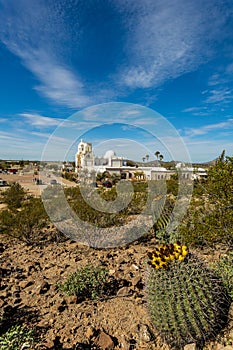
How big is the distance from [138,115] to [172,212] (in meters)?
3.48

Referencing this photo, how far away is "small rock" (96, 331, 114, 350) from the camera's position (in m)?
2.41

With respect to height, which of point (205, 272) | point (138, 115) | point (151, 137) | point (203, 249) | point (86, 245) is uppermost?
point (138, 115)

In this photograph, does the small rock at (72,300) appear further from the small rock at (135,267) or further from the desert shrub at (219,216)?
the desert shrub at (219,216)

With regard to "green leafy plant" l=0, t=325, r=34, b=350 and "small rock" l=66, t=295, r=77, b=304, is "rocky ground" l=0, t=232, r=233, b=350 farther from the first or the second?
"green leafy plant" l=0, t=325, r=34, b=350

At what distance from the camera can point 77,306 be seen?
316 cm

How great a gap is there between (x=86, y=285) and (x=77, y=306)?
0.95 feet

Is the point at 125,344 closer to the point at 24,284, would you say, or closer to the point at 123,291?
the point at 123,291

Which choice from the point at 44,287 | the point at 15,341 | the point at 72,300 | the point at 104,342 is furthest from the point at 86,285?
the point at 15,341

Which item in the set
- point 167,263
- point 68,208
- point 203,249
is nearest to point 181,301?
point 167,263

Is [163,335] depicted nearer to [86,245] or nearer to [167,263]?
A: [167,263]

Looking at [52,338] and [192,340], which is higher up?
[192,340]

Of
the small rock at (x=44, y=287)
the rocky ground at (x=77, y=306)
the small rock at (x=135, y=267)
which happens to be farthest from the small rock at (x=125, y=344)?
the small rock at (x=135, y=267)

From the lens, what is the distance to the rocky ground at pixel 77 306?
250cm

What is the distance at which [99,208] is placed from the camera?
751 centimetres
